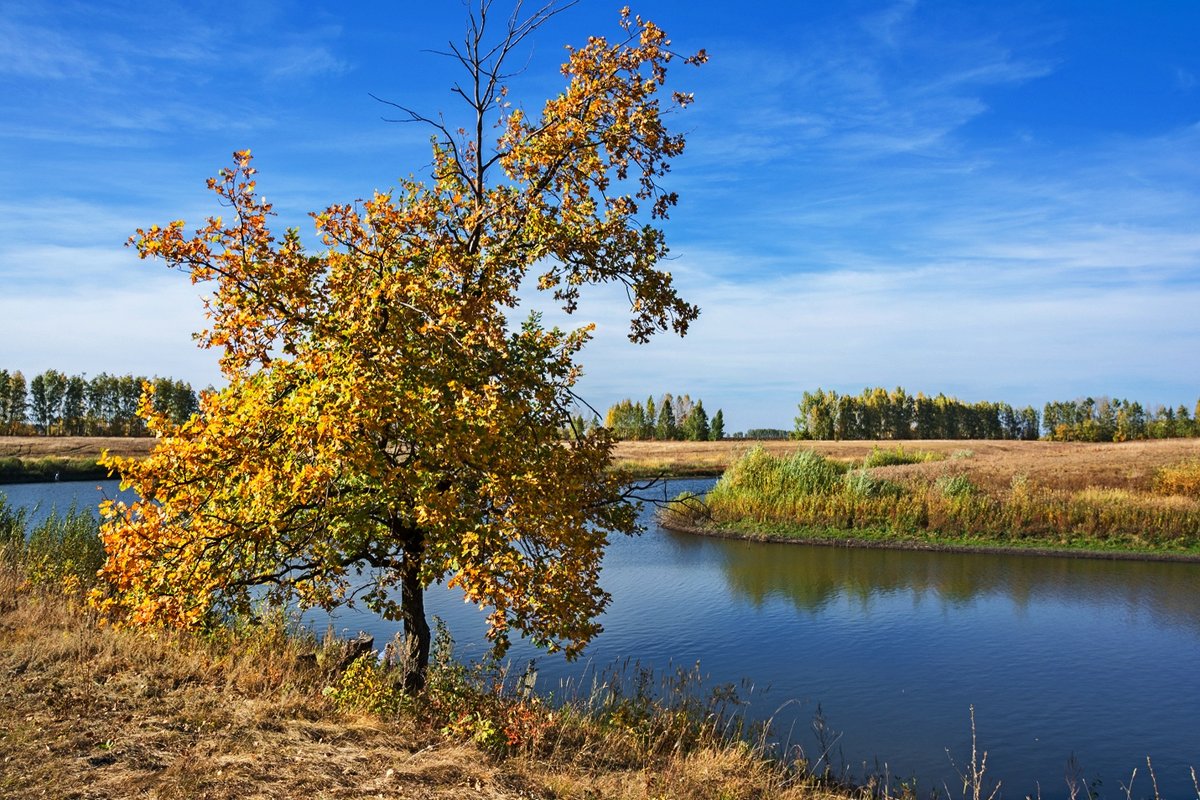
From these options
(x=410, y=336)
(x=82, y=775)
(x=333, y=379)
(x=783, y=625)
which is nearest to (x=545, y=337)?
(x=410, y=336)

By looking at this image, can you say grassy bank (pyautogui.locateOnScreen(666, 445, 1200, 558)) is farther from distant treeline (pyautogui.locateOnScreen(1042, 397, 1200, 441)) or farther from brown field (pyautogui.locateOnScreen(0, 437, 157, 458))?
distant treeline (pyautogui.locateOnScreen(1042, 397, 1200, 441))

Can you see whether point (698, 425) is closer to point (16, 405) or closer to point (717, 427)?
point (717, 427)

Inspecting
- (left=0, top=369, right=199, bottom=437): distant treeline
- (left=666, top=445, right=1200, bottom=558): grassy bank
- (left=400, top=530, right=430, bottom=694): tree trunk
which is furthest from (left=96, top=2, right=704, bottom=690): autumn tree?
(left=0, top=369, right=199, bottom=437): distant treeline

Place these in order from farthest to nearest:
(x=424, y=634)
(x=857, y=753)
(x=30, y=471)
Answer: (x=30, y=471) → (x=857, y=753) → (x=424, y=634)

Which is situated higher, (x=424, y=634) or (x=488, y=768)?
(x=424, y=634)

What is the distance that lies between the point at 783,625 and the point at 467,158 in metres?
13.2

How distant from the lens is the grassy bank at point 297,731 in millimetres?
6352

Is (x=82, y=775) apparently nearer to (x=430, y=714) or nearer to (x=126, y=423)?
(x=430, y=714)

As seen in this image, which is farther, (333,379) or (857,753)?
(857,753)

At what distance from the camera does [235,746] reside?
6871mm

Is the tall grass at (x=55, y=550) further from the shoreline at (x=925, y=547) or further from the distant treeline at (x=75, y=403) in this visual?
the distant treeline at (x=75, y=403)

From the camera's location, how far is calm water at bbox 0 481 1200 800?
1119cm

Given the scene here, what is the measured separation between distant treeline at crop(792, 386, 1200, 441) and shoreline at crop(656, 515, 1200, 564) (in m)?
90.0

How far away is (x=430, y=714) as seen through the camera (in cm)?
849
